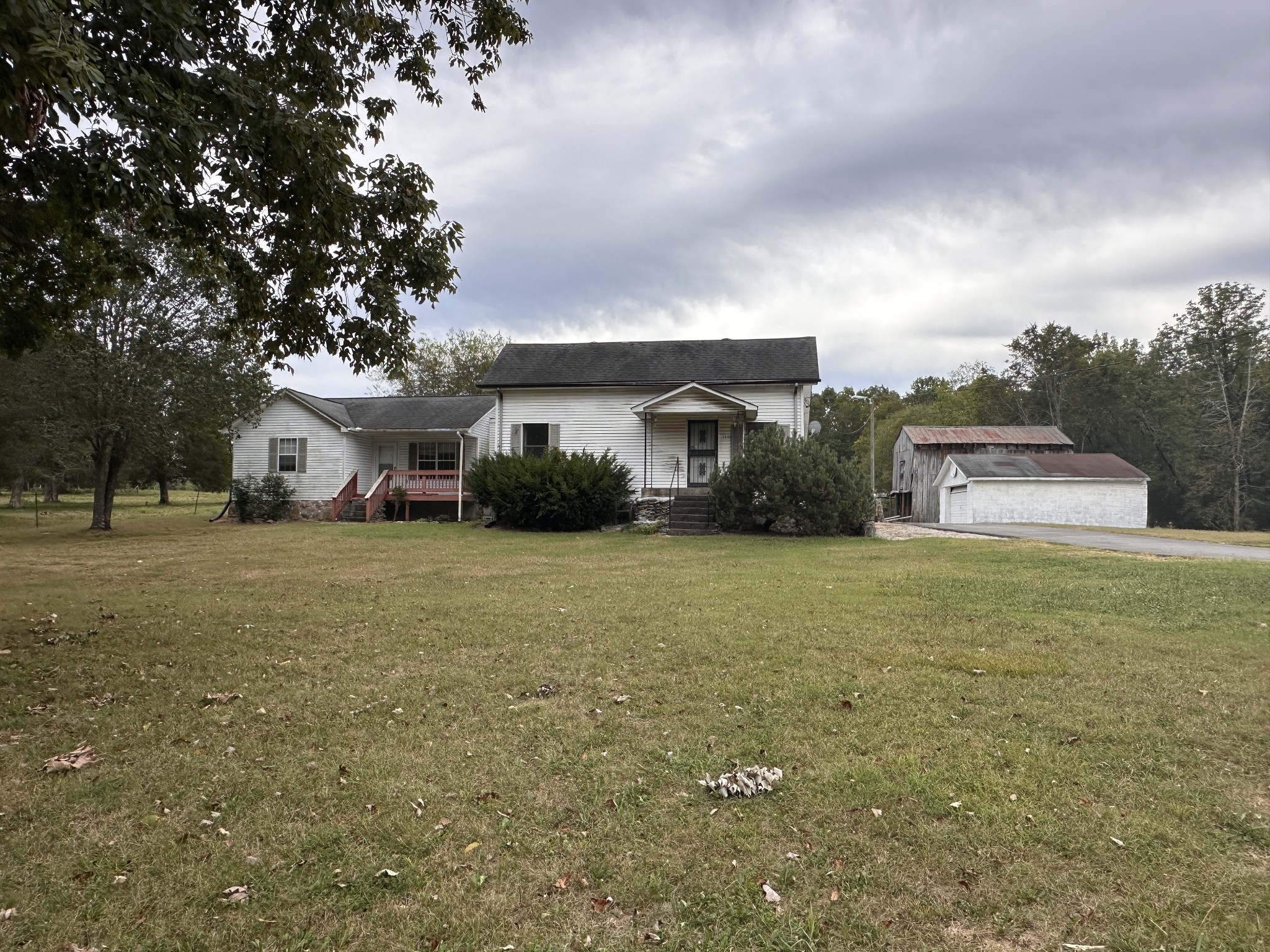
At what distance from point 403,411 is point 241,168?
893 inches

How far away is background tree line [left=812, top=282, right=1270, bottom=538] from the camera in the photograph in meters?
41.2

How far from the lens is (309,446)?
1038 inches

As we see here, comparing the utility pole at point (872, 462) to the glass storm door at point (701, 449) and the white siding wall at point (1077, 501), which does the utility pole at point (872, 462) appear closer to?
the glass storm door at point (701, 449)

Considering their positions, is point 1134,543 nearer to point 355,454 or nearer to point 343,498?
point 343,498

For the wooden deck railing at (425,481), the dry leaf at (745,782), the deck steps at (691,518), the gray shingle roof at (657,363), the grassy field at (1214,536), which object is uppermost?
the gray shingle roof at (657,363)

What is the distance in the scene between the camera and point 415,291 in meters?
7.61

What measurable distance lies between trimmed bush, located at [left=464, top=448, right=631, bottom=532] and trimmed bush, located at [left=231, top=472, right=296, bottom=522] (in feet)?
28.7

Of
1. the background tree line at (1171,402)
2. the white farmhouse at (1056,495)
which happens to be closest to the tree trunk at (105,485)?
the white farmhouse at (1056,495)

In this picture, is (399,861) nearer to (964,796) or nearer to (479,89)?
(964,796)

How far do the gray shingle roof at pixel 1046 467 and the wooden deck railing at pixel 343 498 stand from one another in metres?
24.6

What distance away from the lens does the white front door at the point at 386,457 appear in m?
27.6

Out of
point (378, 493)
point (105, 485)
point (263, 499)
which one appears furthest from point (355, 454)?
point (105, 485)

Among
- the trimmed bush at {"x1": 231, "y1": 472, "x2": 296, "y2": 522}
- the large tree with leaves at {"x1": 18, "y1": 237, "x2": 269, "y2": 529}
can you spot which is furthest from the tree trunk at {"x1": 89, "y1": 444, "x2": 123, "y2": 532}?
the trimmed bush at {"x1": 231, "y1": 472, "x2": 296, "y2": 522}

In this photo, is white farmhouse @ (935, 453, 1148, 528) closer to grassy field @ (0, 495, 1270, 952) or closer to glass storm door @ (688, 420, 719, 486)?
glass storm door @ (688, 420, 719, 486)
